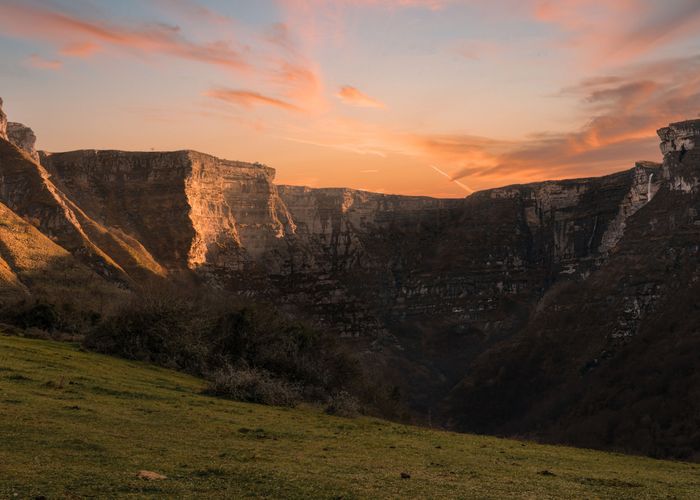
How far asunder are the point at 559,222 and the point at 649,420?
89.5m

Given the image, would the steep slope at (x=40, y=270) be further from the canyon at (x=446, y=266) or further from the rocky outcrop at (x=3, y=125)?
the rocky outcrop at (x=3, y=125)

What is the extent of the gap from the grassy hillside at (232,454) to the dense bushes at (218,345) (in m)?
8.27

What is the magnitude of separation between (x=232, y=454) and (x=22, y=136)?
133m

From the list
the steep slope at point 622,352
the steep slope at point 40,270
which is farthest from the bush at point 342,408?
the steep slope at point 622,352

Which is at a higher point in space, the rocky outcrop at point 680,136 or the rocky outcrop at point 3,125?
the rocky outcrop at point 680,136

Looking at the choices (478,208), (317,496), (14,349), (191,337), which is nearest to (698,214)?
(478,208)

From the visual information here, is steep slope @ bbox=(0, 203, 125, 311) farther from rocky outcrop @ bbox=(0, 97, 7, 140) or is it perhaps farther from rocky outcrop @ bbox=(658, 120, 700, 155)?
rocky outcrop @ bbox=(658, 120, 700, 155)

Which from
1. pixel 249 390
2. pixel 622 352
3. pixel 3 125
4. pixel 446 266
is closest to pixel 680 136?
pixel 622 352

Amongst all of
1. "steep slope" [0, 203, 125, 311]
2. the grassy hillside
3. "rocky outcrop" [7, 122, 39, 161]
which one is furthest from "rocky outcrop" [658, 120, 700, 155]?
"rocky outcrop" [7, 122, 39, 161]

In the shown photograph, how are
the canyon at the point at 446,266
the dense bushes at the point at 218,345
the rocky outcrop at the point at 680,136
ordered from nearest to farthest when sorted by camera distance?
1. the dense bushes at the point at 218,345
2. the canyon at the point at 446,266
3. the rocky outcrop at the point at 680,136

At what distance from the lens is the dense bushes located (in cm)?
4347

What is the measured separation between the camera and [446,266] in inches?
6870

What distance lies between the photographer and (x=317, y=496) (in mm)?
15906

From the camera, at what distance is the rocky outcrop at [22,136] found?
13538 centimetres
